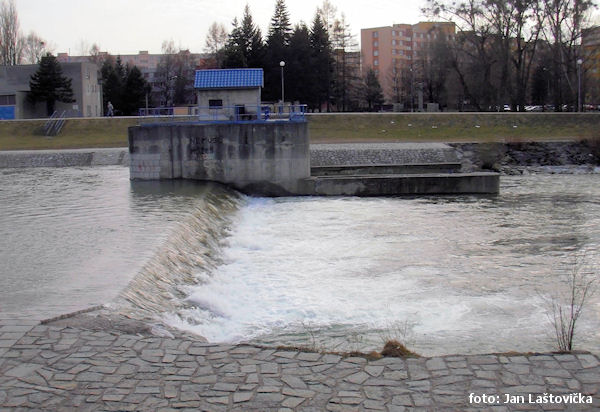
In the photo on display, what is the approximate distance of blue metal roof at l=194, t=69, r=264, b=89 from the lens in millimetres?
28391

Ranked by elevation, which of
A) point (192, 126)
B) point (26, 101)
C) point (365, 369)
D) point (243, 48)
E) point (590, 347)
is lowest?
point (590, 347)

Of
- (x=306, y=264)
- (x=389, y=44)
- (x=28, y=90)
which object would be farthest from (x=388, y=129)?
(x=389, y=44)

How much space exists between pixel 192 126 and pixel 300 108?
5024mm

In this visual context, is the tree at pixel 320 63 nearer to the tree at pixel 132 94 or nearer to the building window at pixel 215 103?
the tree at pixel 132 94

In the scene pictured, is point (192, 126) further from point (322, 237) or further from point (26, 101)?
point (26, 101)

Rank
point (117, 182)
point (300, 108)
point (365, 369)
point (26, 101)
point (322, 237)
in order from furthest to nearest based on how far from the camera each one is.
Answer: point (26, 101) < point (300, 108) < point (117, 182) < point (322, 237) < point (365, 369)

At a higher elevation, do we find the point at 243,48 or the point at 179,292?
the point at 243,48

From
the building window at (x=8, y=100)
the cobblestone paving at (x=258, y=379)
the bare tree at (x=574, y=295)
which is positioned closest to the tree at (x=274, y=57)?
the building window at (x=8, y=100)

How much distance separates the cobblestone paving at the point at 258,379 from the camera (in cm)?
589

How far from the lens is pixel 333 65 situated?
216 feet

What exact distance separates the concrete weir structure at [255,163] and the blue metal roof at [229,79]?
10.2 feet

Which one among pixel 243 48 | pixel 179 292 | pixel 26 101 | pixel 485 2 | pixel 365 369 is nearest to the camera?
pixel 365 369

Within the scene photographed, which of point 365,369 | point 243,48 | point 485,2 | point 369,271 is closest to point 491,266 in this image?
point 369,271

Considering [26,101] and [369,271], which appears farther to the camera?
[26,101]
